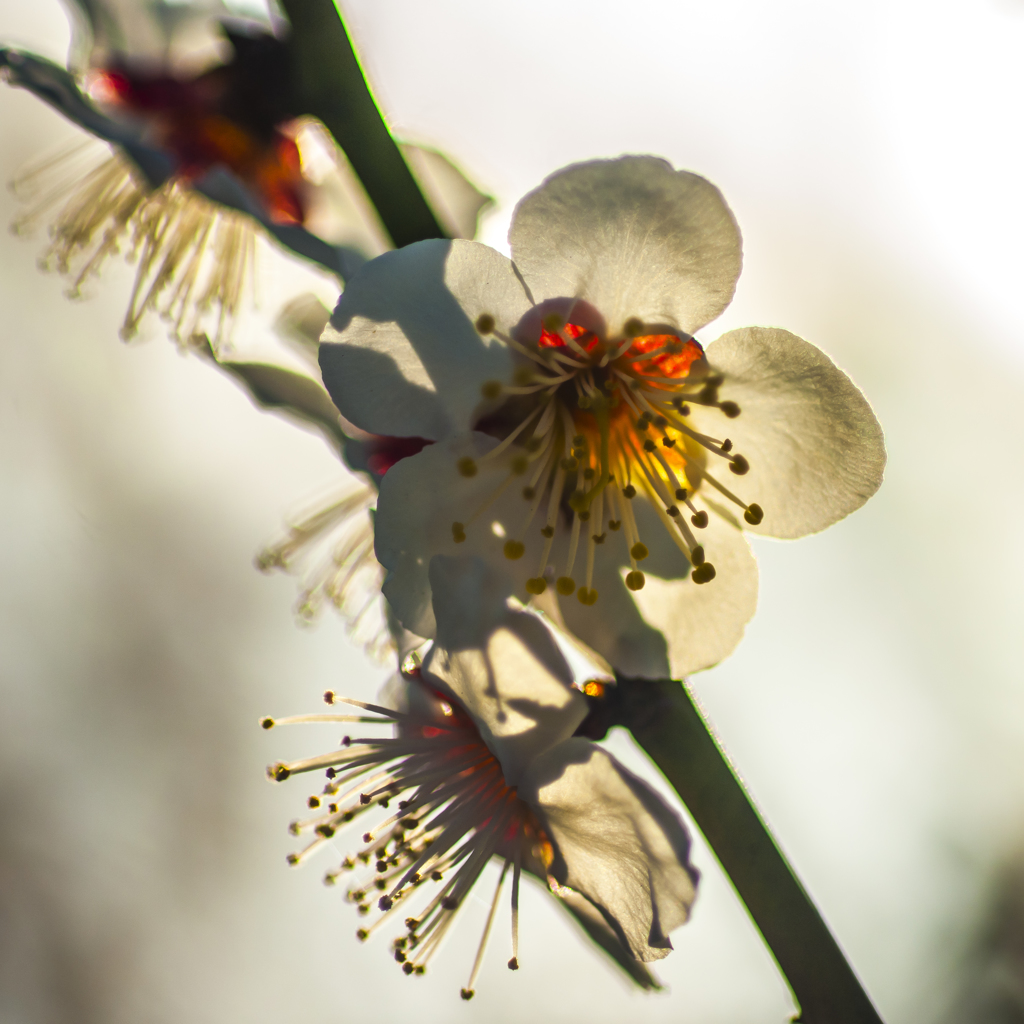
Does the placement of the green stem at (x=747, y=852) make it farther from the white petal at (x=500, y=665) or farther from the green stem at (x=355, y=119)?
the green stem at (x=355, y=119)

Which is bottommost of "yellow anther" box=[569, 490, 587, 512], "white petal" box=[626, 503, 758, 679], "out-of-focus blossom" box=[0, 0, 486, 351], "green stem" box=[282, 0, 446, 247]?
"white petal" box=[626, 503, 758, 679]

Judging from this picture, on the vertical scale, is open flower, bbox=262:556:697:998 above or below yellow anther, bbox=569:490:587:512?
below

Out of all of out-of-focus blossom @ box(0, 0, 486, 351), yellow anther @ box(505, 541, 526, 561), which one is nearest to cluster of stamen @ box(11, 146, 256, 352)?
out-of-focus blossom @ box(0, 0, 486, 351)

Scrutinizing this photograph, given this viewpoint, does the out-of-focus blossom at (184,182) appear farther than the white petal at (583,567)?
Yes

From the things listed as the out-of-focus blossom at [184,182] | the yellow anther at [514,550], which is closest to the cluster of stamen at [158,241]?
the out-of-focus blossom at [184,182]

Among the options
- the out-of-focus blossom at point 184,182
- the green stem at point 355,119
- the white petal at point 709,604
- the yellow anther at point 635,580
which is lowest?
the white petal at point 709,604

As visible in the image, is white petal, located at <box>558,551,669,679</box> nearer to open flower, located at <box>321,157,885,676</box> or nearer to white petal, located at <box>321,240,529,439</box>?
open flower, located at <box>321,157,885,676</box>

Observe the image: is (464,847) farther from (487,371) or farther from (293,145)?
(293,145)
